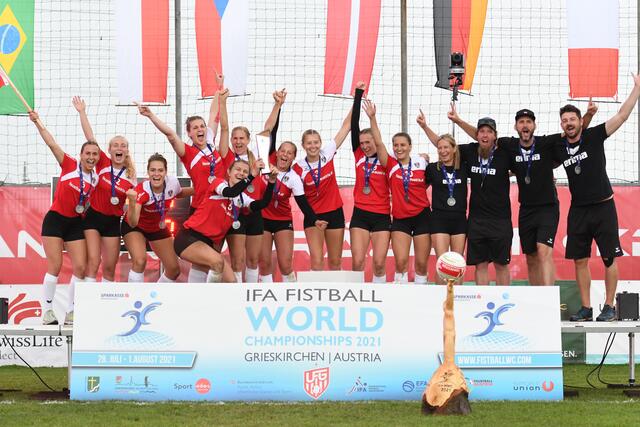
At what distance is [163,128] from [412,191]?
253 cm

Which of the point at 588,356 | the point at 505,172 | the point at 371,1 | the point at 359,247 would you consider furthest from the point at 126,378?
the point at 588,356

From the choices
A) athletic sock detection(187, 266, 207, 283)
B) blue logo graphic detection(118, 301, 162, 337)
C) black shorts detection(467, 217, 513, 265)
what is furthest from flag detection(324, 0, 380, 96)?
blue logo graphic detection(118, 301, 162, 337)

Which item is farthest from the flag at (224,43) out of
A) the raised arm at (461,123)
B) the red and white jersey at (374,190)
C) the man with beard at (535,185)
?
the man with beard at (535,185)

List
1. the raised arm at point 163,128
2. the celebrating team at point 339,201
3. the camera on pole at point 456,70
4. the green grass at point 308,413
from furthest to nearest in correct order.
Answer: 1. the camera on pole at point 456,70
2. the raised arm at point 163,128
3. the celebrating team at point 339,201
4. the green grass at point 308,413

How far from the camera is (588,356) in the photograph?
12125 mm

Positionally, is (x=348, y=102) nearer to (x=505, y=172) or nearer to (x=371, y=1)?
(x=371, y=1)

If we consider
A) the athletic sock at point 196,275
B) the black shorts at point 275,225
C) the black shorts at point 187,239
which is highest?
the black shorts at point 275,225

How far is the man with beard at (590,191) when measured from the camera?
29.4ft

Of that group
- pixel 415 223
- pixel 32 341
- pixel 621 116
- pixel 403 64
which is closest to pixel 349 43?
pixel 403 64

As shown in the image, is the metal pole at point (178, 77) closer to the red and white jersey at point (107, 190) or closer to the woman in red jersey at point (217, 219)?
the red and white jersey at point (107, 190)

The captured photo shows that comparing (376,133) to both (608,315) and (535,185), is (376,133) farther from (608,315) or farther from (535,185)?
(608,315)

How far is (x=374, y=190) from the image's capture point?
9.93 metres

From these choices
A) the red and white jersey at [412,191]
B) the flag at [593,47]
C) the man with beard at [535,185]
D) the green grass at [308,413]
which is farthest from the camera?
the flag at [593,47]

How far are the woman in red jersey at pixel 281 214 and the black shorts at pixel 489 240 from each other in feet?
4.88
